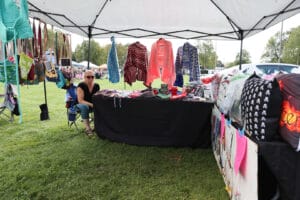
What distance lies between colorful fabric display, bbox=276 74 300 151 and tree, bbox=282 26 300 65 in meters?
34.7

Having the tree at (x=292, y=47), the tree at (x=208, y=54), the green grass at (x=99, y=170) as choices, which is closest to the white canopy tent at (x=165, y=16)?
the green grass at (x=99, y=170)

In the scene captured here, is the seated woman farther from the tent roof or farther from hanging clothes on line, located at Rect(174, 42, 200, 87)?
hanging clothes on line, located at Rect(174, 42, 200, 87)

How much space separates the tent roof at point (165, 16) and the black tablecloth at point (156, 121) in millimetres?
1563

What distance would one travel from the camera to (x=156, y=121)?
3.72 m

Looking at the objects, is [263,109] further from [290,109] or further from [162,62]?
[162,62]

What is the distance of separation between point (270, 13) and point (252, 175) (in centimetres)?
303

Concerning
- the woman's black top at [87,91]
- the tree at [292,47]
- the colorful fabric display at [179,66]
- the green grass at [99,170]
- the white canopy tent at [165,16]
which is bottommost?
the green grass at [99,170]

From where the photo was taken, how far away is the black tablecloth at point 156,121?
142 inches

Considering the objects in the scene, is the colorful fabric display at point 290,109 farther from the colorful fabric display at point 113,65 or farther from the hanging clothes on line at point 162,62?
the colorful fabric display at point 113,65

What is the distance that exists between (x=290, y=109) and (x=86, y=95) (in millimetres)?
3444

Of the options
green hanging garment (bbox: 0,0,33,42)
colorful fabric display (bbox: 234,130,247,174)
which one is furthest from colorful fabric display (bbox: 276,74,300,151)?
green hanging garment (bbox: 0,0,33,42)

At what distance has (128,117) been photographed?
3.83 metres

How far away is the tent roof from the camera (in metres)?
3.84

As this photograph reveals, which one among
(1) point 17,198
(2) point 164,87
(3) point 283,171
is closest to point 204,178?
(3) point 283,171
